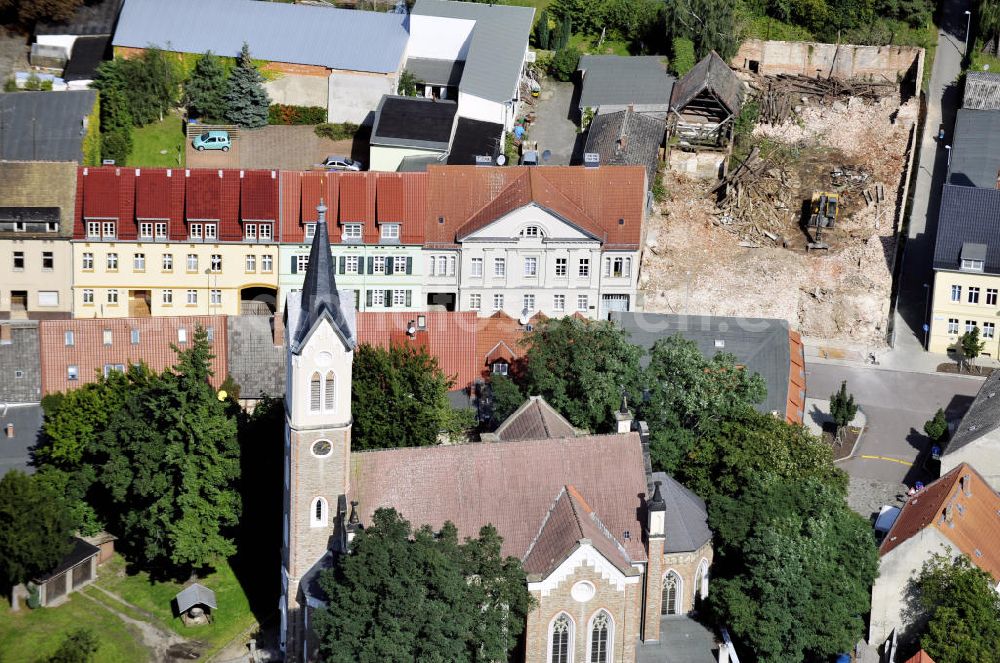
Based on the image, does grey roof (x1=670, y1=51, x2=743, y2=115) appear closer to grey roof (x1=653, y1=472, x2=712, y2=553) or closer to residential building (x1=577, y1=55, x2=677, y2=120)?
residential building (x1=577, y1=55, x2=677, y2=120)

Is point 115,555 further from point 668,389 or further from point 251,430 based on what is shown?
point 668,389

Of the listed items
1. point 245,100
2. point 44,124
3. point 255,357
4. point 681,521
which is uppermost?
point 245,100

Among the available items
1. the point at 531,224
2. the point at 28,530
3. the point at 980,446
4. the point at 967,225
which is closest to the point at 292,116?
the point at 531,224

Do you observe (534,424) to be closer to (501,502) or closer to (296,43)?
(501,502)

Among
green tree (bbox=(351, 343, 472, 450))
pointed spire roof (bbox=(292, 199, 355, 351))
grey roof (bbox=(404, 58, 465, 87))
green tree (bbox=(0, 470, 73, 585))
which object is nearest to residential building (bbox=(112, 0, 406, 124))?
grey roof (bbox=(404, 58, 465, 87))

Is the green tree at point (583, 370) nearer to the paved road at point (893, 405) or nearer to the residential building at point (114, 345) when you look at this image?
the paved road at point (893, 405)

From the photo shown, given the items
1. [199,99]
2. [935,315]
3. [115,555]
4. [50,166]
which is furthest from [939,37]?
[115,555]
